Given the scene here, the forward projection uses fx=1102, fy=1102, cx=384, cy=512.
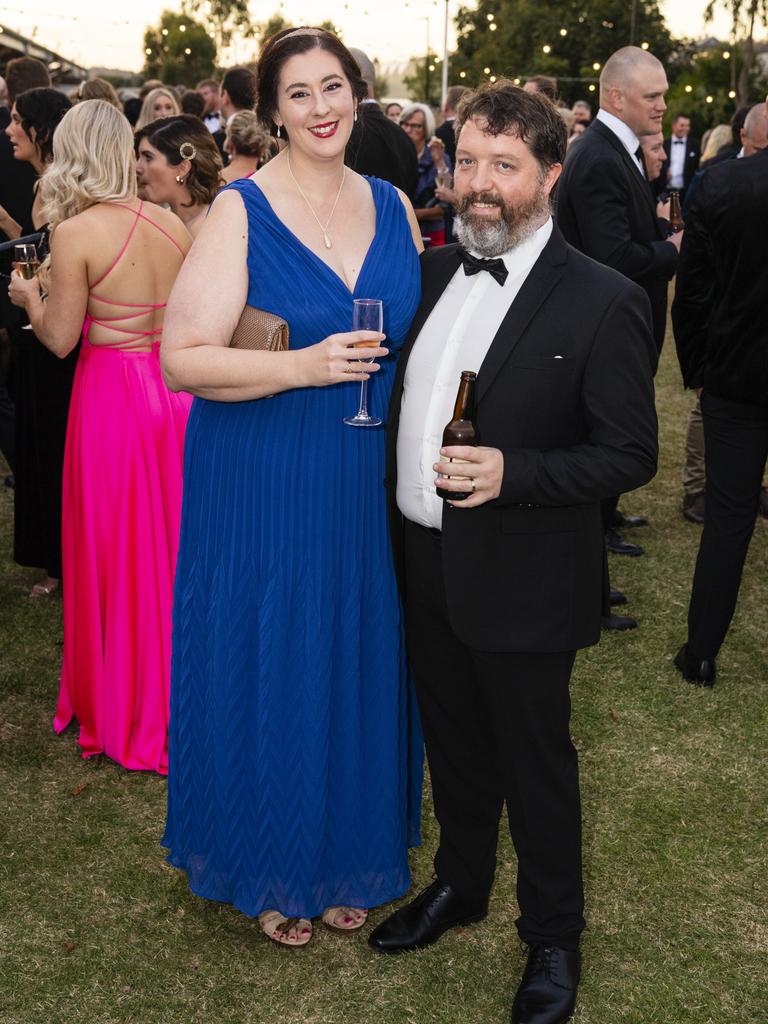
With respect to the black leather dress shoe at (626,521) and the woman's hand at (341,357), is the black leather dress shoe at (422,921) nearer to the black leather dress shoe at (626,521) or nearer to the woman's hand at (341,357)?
the woman's hand at (341,357)

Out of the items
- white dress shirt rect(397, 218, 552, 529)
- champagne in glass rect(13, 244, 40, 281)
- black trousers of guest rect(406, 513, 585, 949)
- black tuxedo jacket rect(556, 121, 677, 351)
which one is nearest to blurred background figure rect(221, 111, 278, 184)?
black tuxedo jacket rect(556, 121, 677, 351)

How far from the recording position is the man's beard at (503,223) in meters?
2.51

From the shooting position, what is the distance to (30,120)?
5207 millimetres

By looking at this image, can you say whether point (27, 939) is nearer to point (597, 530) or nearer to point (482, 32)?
point (597, 530)

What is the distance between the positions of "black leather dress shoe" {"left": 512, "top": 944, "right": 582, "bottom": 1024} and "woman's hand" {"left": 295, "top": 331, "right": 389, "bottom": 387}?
1.60 meters

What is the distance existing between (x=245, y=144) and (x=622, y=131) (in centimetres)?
217

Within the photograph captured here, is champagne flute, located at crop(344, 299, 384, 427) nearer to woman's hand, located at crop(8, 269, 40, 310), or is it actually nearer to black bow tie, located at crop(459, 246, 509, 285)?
black bow tie, located at crop(459, 246, 509, 285)

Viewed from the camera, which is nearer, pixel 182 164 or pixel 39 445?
pixel 182 164

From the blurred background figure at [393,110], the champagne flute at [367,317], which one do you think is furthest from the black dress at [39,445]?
the blurred background figure at [393,110]

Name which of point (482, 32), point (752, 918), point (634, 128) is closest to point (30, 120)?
point (634, 128)

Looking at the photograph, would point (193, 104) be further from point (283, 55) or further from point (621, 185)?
point (283, 55)

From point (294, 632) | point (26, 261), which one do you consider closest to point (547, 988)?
point (294, 632)

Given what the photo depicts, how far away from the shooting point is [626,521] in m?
6.79

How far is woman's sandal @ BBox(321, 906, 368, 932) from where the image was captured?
325 centimetres
